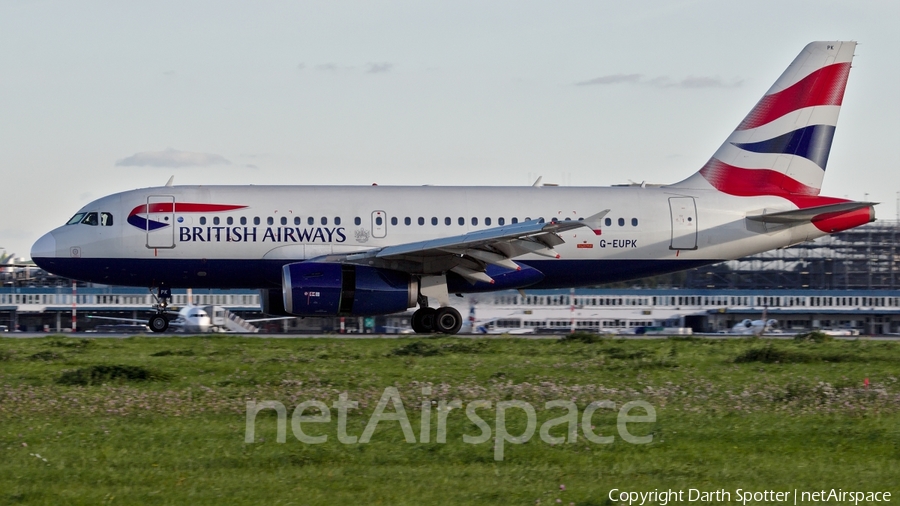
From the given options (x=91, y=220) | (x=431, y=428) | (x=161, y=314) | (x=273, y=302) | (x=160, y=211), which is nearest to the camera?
(x=431, y=428)

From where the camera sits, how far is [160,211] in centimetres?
2531

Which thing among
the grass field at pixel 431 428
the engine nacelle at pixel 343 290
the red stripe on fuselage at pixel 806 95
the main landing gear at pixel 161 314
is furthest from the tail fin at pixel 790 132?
the main landing gear at pixel 161 314

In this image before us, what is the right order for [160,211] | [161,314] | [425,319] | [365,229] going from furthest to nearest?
1. [161,314]
2. [365,229]
3. [160,211]
4. [425,319]

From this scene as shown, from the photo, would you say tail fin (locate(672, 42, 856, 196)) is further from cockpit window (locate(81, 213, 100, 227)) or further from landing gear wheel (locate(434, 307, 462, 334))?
cockpit window (locate(81, 213, 100, 227))

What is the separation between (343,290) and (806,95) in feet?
45.2

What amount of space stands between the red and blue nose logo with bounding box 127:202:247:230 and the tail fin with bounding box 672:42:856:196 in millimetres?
12638

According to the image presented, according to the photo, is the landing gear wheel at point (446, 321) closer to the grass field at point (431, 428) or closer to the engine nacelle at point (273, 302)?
the engine nacelle at point (273, 302)

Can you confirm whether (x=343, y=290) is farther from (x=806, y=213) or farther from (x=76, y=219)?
(x=806, y=213)

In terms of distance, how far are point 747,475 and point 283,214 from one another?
18176 millimetres

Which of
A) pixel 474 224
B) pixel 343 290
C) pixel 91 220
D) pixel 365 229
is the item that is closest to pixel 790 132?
pixel 474 224

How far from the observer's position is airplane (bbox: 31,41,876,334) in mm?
25156

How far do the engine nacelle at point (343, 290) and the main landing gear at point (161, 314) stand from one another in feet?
15.8

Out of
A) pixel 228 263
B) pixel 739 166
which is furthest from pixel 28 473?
pixel 739 166

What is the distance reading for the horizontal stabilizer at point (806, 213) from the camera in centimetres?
A: 2536
